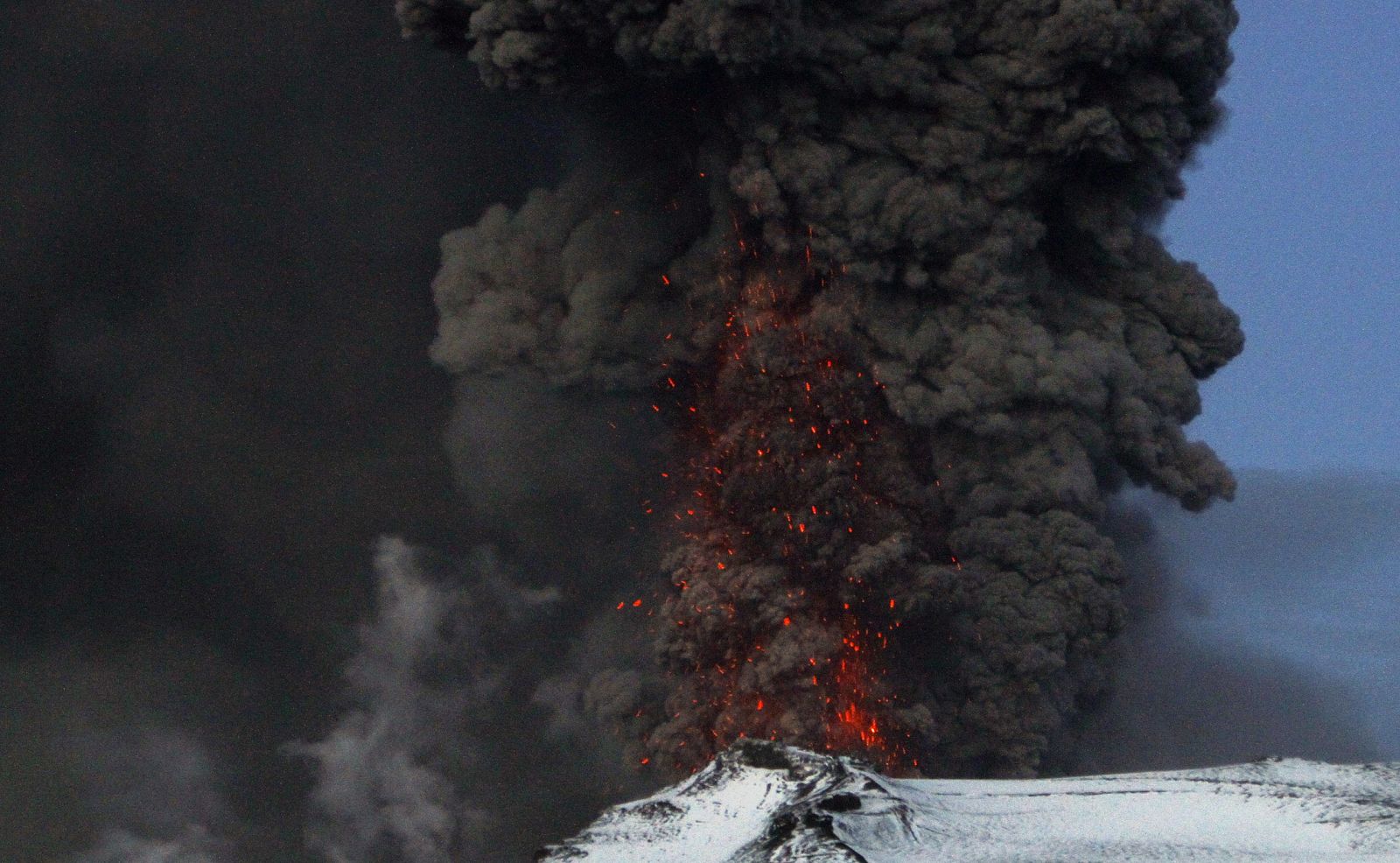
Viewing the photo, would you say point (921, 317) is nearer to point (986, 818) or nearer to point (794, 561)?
point (794, 561)

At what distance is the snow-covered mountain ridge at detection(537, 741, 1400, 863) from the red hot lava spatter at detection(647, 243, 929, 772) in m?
20.8

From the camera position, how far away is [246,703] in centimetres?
3875

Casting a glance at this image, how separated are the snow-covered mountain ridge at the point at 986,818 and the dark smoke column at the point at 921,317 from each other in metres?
20.2

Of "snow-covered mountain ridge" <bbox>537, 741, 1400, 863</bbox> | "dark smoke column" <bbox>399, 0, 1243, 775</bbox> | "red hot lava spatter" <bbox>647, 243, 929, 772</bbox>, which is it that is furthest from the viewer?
"red hot lava spatter" <bbox>647, 243, 929, 772</bbox>

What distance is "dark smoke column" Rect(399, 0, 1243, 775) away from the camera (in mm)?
26531

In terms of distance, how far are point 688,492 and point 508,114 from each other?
9.95m

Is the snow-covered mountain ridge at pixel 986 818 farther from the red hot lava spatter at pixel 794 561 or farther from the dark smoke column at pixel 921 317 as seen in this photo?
the red hot lava spatter at pixel 794 561

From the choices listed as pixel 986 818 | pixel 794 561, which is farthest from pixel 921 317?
pixel 986 818

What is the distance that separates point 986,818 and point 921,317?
2294cm

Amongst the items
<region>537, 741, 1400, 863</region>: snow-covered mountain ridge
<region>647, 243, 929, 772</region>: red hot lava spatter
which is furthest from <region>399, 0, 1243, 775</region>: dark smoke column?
<region>537, 741, 1400, 863</region>: snow-covered mountain ridge

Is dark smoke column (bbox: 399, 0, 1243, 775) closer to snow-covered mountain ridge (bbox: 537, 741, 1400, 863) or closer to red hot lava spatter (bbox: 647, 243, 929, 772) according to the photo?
red hot lava spatter (bbox: 647, 243, 929, 772)

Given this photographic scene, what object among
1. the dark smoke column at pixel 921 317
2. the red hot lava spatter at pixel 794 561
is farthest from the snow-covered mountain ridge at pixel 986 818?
the red hot lava spatter at pixel 794 561

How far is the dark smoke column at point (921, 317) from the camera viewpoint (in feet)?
87.0

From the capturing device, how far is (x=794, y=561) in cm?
2769
